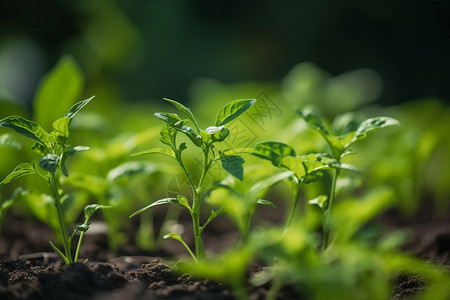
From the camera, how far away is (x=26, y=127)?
0.91 m

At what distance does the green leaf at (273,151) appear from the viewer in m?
0.96

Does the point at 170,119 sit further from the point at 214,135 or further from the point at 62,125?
the point at 62,125

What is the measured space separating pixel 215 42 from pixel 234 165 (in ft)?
13.9

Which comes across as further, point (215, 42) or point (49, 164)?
point (215, 42)

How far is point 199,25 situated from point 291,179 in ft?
13.7

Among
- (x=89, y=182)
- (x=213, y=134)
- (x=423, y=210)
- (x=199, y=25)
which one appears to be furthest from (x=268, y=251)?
(x=199, y=25)

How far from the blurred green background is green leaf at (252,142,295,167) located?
2.68 meters

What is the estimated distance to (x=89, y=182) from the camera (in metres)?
1.23

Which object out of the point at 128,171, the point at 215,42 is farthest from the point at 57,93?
the point at 215,42

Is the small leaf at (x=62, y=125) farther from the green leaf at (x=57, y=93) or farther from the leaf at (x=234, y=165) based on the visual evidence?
the green leaf at (x=57, y=93)

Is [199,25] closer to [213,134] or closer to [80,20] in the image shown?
[80,20]

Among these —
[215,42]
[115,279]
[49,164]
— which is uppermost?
[49,164]

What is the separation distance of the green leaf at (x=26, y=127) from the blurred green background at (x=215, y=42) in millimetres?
2579

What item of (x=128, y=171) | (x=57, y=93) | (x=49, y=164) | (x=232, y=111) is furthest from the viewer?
(x=57, y=93)
